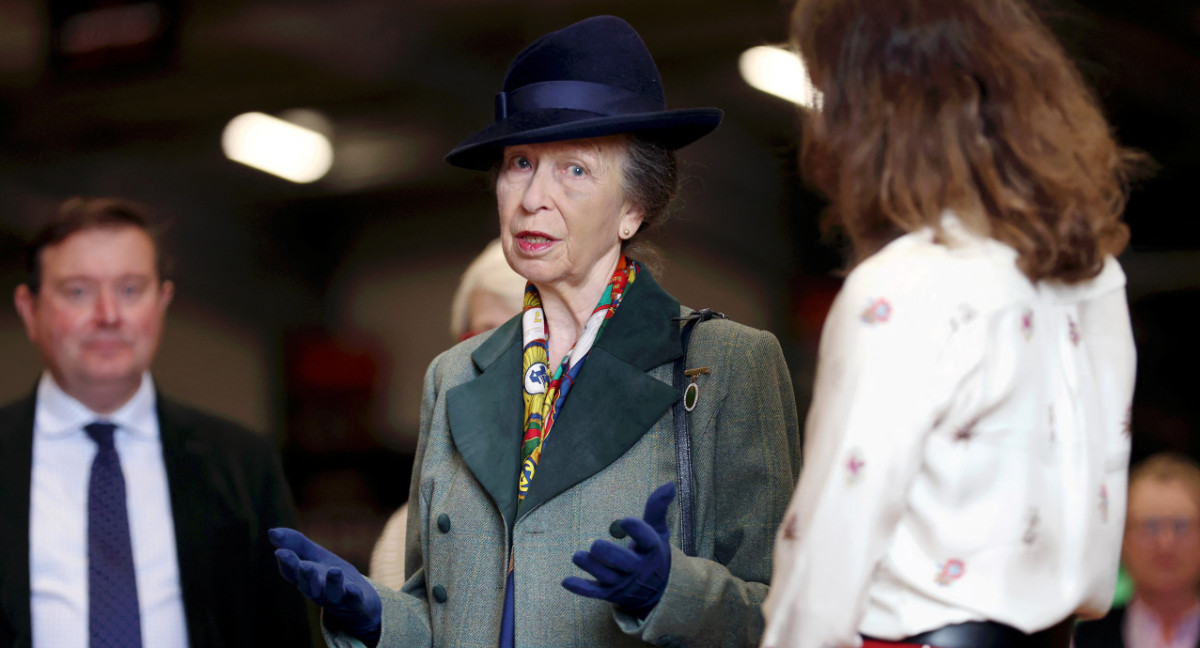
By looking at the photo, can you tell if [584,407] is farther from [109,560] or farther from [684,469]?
[109,560]

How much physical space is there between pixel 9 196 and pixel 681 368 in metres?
1.92

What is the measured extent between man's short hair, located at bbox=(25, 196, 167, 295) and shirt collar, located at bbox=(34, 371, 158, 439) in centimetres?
26

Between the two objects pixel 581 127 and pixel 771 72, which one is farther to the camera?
pixel 771 72

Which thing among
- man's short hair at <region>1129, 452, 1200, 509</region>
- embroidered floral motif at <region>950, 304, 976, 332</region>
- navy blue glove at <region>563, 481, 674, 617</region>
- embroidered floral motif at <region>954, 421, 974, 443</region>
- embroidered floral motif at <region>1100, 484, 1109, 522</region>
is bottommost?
man's short hair at <region>1129, 452, 1200, 509</region>

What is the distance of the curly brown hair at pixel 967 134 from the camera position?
1.27 metres

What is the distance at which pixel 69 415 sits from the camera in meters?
2.74

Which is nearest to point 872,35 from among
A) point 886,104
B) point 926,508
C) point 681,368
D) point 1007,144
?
point 886,104

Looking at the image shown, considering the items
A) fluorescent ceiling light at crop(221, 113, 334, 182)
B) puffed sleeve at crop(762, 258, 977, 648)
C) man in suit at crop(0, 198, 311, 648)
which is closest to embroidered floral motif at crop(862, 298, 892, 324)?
puffed sleeve at crop(762, 258, 977, 648)

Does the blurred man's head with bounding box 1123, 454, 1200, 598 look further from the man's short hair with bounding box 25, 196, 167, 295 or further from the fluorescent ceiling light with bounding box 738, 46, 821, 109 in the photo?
the man's short hair with bounding box 25, 196, 167, 295

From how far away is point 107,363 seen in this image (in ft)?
9.18

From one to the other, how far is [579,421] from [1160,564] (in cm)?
167

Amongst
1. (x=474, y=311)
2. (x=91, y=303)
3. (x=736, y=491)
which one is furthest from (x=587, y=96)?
(x=91, y=303)

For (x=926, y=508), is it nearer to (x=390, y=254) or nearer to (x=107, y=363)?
(x=107, y=363)

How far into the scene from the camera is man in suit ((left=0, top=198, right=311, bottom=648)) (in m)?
2.64
